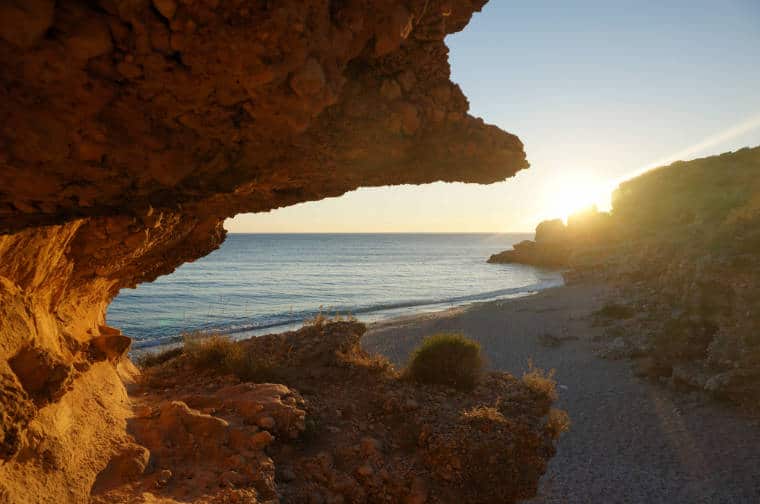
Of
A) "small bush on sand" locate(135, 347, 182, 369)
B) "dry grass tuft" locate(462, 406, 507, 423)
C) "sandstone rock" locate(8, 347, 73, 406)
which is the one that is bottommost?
"dry grass tuft" locate(462, 406, 507, 423)

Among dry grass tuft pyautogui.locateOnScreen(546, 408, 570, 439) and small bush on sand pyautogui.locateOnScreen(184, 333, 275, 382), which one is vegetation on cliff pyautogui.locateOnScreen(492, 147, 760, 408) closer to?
dry grass tuft pyautogui.locateOnScreen(546, 408, 570, 439)

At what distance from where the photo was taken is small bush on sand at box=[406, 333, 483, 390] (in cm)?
800

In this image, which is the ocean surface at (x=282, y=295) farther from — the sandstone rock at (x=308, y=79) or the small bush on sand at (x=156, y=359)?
the sandstone rock at (x=308, y=79)

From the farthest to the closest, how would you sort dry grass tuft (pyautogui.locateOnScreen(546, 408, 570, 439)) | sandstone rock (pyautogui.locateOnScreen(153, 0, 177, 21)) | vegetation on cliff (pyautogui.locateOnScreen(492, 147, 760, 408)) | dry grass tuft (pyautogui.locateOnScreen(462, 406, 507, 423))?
vegetation on cliff (pyautogui.locateOnScreen(492, 147, 760, 408)) < dry grass tuft (pyautogui.locateOnScreen(546, 408, 570, 439)) < dry grass tuft (pyautogui.locateOnScreen(462, 406, 507, 423)) < sandstone rock (pyautogui.locateOnScreen(153, 0, 177, 21))

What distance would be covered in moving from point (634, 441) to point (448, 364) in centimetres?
532

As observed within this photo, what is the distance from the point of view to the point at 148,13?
262 cm

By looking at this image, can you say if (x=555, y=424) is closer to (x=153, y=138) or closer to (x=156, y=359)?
(x=153, y=138)

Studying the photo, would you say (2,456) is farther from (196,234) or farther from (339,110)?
(196,234)

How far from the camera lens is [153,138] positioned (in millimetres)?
3092

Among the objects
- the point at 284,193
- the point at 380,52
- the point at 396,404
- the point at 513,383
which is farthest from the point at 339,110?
the point at 513,383

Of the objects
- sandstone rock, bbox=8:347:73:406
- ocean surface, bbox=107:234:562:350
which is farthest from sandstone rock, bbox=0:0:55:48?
ocean surface, bbox=107:234:562:350

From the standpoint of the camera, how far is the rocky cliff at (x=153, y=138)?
266 cm

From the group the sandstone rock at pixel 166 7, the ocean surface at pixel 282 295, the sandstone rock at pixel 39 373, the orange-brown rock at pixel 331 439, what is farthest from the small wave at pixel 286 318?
the sandstone rock at pixel 166 7

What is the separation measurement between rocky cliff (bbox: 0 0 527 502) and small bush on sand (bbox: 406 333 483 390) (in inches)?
154
